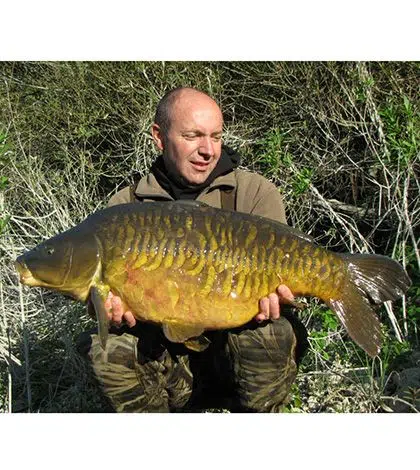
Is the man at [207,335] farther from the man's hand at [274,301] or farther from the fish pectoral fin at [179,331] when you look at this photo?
the fish pectoral fin at [179,331]

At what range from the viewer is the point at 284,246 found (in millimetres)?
1877

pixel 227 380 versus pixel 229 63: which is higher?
pixel 229 63

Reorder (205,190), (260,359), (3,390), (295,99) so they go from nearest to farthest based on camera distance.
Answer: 1. (260,359)
2. (205,190)
3. (3,390)
4. (295,99)

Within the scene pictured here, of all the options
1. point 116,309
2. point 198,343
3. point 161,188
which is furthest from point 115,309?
point 161,188

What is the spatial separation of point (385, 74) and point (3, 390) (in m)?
2.31

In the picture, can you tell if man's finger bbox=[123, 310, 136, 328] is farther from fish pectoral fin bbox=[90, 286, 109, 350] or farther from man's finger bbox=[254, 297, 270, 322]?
man's finger bbox=[254, 297, 270, 322]

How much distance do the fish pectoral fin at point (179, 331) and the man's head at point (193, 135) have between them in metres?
0.59

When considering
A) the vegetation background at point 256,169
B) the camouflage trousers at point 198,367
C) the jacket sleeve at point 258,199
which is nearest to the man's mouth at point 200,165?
the jacket sleeve at point 258,199

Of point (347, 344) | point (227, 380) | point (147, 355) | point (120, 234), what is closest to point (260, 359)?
point (227, 380)

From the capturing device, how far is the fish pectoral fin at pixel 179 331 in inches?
73.8

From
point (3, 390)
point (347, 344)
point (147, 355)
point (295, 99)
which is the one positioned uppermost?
point (295, 99)

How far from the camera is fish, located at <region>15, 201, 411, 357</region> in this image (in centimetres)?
185
